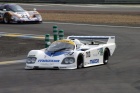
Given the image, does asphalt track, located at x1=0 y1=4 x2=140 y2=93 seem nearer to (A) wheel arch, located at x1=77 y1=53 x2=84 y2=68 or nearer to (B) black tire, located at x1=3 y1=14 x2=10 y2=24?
(A) wheel arch, located at x1=77 y1=53 x2=84 y2=68

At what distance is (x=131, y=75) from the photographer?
12883mm

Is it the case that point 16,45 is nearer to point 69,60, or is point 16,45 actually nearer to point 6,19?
point 69,60

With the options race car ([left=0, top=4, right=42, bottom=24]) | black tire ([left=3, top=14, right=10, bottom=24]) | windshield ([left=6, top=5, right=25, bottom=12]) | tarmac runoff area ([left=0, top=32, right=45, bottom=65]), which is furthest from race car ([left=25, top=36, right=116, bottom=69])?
black tire ([left=3, top=14, right=10, bottom=24])

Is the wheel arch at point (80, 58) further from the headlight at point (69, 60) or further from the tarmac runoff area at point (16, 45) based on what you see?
the tarmac runoff area at point (16, 45)

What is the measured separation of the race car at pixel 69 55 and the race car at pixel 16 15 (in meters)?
17.5

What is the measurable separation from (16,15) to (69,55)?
19701 millimetres

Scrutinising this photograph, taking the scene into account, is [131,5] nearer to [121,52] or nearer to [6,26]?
[6,26]

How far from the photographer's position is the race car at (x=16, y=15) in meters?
33.4

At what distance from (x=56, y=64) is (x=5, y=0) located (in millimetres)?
51805

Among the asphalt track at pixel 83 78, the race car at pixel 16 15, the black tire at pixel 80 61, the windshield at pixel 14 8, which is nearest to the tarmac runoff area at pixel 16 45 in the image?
the asphalt track at pixel 83 78

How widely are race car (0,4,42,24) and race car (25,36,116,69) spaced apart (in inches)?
691

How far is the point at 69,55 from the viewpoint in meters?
14.4

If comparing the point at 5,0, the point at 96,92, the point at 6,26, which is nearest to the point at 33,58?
the point at 96,92

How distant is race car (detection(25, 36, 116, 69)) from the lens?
14352mm
